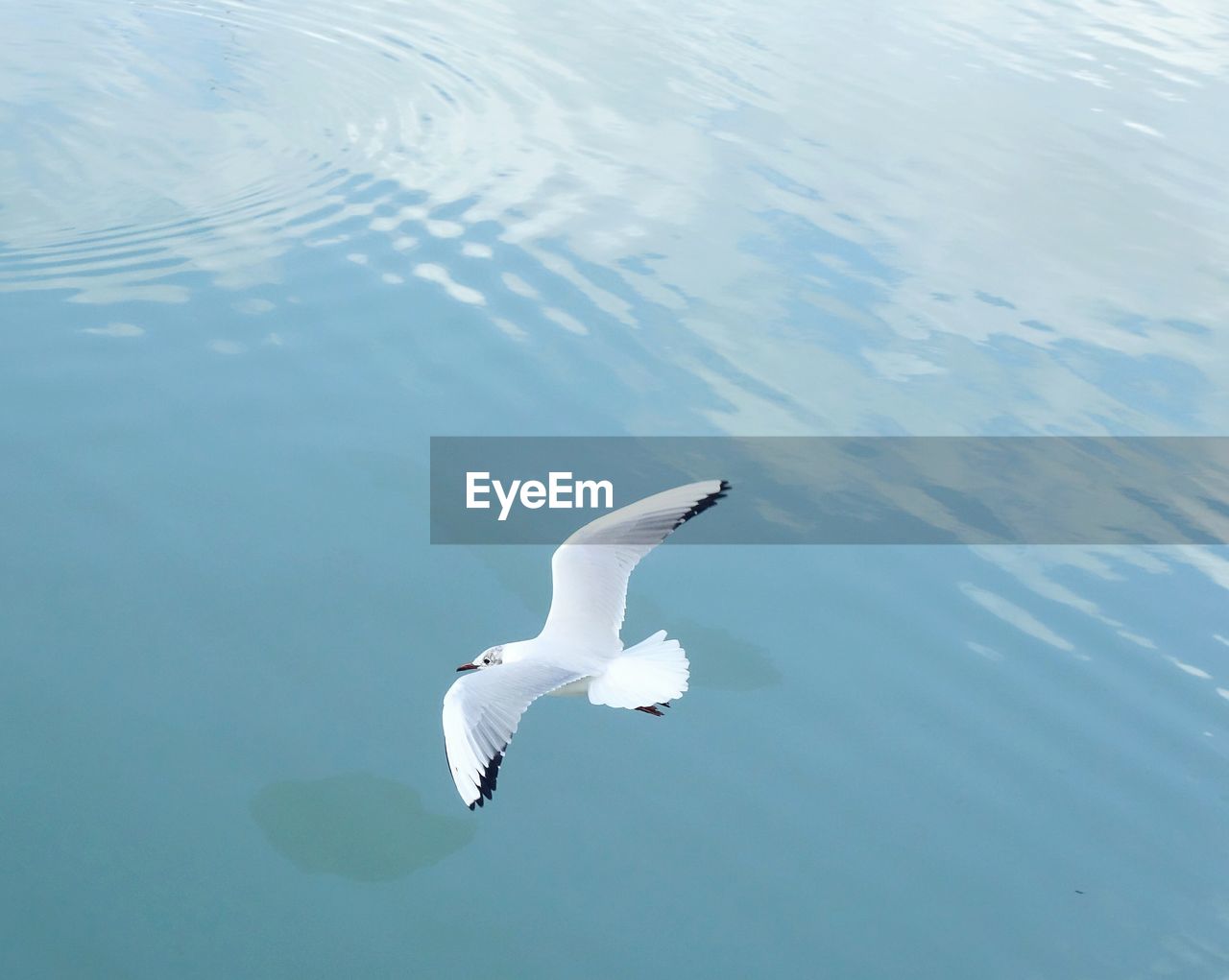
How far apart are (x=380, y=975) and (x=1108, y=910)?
241 cm

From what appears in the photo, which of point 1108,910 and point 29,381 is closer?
point 1108,910

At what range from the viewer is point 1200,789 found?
16.5 feet

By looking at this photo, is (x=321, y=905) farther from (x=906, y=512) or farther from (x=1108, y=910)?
(x=906, y=512)

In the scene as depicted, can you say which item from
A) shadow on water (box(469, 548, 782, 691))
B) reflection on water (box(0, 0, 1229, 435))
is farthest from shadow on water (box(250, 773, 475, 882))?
reflection on water (box(0, 0, 1229, 435))

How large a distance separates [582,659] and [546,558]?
144 centimetres

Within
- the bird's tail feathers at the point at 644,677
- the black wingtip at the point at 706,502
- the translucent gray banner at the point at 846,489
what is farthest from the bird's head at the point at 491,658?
the translucent gray banner at the point at 846,489

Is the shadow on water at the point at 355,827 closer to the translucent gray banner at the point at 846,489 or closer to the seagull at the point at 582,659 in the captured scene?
the seagull at the point at 582,659

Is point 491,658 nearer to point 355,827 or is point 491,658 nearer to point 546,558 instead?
point 355,827

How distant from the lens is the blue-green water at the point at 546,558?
4.53m

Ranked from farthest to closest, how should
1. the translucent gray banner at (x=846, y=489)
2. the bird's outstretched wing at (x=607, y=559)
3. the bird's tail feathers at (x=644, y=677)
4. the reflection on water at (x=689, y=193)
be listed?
the reflection on water at (x=689, y=193) → the translucent gray banner at (x=846, y=489) → the bird's outstretched wing at (x=607, y=559) → the bird's tail feathers at (x=644, y=677)

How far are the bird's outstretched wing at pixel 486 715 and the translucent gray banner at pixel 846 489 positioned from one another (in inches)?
67.4

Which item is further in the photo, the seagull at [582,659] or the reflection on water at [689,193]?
the reflection on water at [689,193]

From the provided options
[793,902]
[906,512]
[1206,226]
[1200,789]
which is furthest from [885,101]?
[793,902]

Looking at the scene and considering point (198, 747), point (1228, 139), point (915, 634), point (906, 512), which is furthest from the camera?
point (1228, 139)
